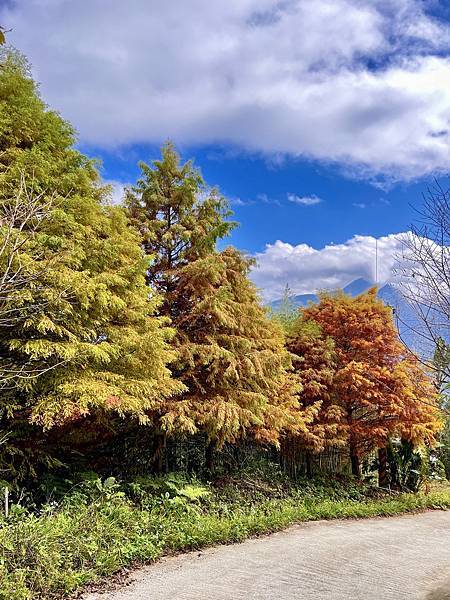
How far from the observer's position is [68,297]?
6.32m

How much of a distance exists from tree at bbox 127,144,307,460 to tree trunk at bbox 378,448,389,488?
11.2 ft

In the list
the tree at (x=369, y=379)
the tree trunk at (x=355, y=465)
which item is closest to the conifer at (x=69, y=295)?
the tree at (x=369, y=379)

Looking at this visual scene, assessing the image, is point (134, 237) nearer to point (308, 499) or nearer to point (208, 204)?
point (208, 204)

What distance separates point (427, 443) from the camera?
487 inches

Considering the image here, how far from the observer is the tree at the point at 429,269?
4066 mm

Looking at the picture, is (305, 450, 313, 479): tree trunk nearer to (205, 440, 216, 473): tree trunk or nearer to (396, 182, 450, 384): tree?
(205, 440, 216, 473): tree trunk

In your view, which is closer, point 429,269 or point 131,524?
point 429,269

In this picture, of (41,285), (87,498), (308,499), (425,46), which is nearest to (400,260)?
(425,46)

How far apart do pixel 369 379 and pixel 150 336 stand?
5764 millimetres

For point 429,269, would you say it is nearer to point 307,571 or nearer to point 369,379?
point 307,571

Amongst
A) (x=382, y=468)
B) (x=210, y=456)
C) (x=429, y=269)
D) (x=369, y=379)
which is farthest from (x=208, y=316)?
→ (x=382, y=468)

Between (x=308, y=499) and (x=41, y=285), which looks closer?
(x=41, y=285)

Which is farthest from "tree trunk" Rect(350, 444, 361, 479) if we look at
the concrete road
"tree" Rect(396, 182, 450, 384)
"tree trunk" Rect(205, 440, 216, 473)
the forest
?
"tree" Rect(396, 182, 450, 384)

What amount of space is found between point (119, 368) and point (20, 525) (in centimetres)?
250
